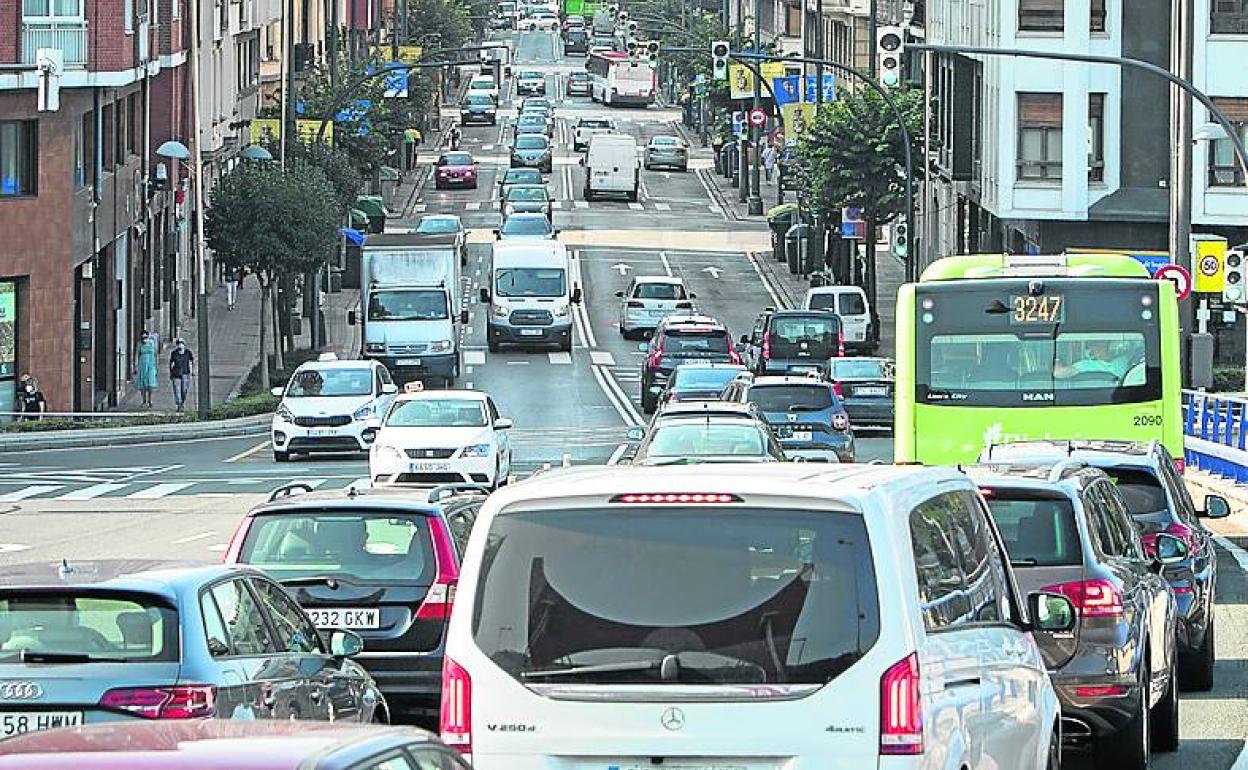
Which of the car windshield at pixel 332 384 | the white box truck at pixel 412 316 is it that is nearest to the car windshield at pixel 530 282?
the white box truck at pixel 412 316

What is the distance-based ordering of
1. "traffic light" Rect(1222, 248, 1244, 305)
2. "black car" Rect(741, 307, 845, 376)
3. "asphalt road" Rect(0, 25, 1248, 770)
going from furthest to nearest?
"black car" Rect(741, 307, 845, 376), "traffic light" Rect(1222, 248, 1244, 305), "asphalt road" Rect(0, 25, 1248, 770)

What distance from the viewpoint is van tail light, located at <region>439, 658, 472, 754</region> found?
28.2 feet

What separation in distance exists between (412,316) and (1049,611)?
143ft

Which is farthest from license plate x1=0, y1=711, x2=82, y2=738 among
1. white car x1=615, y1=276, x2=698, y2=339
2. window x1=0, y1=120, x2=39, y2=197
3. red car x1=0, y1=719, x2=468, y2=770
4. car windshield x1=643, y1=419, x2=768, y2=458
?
white car x1=615, y1=276, x2=698, y2=339

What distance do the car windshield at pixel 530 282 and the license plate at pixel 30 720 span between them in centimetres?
5091

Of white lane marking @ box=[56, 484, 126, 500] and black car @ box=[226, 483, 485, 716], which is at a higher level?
black car @ box=[226, 483, 485, 716]

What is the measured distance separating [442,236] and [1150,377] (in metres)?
37.7

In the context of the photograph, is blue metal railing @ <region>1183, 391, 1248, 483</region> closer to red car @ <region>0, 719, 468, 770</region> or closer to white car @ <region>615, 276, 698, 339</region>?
white car @ <region>615, 276, 698, 339</region>

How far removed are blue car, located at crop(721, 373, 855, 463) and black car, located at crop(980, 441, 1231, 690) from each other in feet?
55.3

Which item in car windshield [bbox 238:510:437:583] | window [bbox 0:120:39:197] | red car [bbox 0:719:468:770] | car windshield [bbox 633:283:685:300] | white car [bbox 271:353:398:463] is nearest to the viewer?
red car [bbox 0:719:468:770]

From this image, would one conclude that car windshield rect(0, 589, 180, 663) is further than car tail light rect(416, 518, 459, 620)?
No

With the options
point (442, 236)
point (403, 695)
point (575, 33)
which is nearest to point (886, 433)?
point (442, 236)

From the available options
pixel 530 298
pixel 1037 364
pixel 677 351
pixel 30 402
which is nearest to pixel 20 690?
pixel 1037 364

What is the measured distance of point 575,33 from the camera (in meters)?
191
